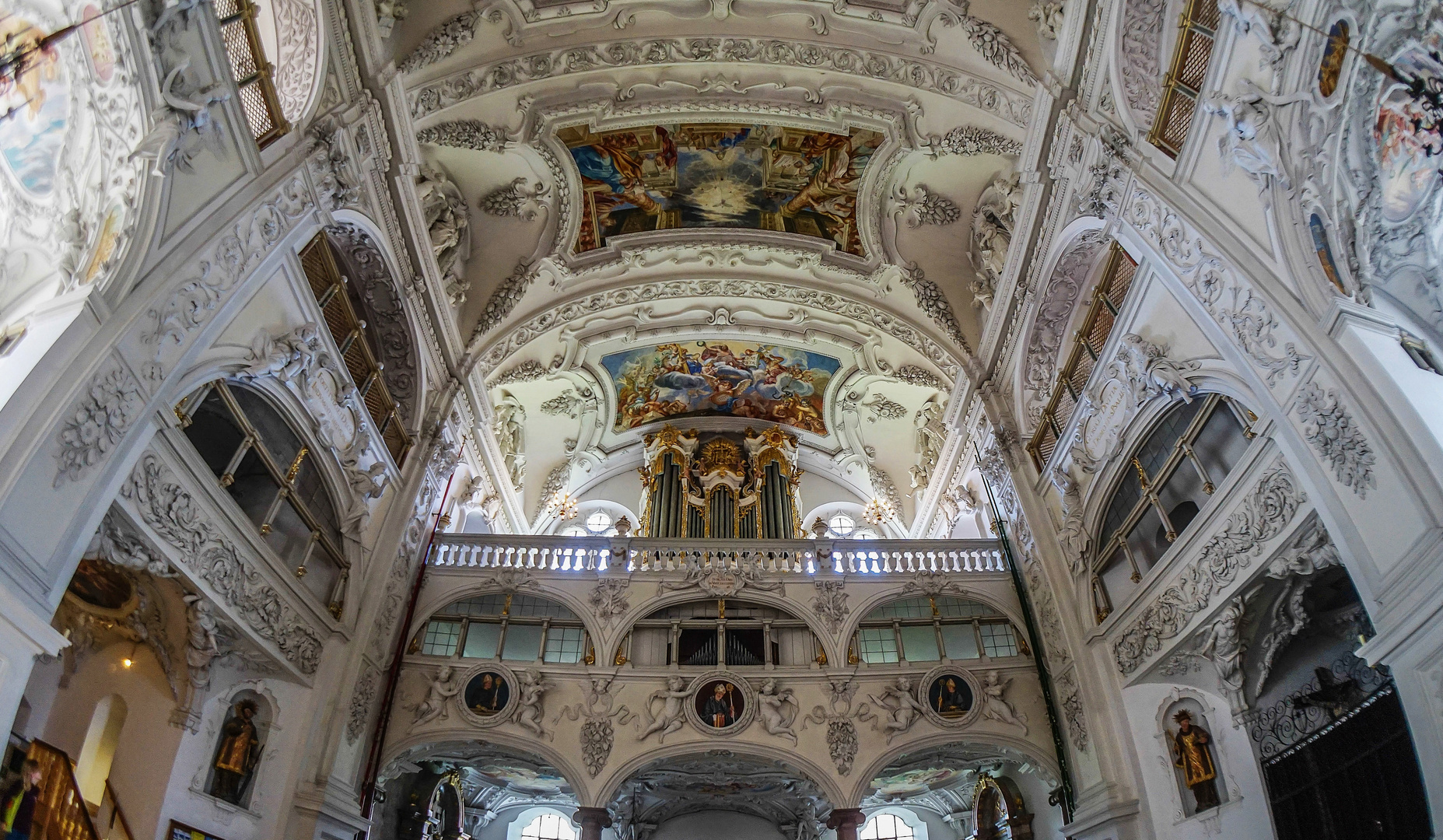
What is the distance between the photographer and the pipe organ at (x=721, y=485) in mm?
19016

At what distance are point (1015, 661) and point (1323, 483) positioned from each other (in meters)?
6.71

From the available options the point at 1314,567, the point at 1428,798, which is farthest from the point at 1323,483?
the point at 1428,798

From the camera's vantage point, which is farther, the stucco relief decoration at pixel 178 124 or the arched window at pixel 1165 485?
the arched window at pixel 1165 485

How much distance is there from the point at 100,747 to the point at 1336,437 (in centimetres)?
1342

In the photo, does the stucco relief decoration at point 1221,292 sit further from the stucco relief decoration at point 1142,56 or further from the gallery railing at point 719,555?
the gallery railing at point 719,555

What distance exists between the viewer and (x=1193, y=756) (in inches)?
396

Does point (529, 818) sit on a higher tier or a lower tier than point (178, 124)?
lower

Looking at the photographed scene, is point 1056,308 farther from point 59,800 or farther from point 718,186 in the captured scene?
point 59,800

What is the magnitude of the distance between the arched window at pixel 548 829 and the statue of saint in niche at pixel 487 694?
6.84 meters

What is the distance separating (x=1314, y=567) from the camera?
8.05 metres

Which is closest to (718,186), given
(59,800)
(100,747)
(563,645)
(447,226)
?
(447,226)

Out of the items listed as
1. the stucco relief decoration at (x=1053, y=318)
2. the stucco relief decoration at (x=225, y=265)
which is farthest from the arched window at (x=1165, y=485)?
the stucco relief decoration at (x=225, y=265)

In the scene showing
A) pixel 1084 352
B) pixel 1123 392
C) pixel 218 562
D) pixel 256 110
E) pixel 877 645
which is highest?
pixel 256 110

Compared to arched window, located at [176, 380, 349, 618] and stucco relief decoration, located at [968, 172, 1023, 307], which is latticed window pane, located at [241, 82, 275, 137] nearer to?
arched window, located at [176, 380, 349, 618]
